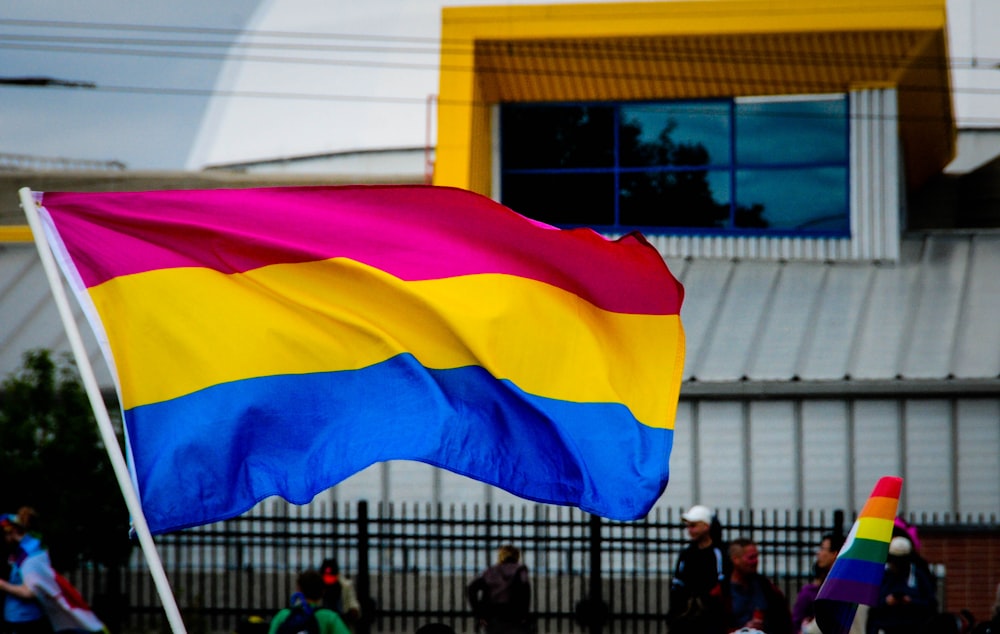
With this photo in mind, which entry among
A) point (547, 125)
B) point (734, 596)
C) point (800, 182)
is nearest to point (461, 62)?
point (547, 125)

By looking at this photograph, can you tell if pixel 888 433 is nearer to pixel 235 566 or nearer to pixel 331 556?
pixel 331 556

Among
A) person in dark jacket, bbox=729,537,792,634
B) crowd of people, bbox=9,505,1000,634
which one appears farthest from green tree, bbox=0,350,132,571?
person in dark jacket, bbox=729,537,792,634

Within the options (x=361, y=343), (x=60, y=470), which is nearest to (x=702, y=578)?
(x=361, y=343)

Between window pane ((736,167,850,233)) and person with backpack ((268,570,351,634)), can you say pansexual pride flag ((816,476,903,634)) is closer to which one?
person with backpack ((268,570,351,634))

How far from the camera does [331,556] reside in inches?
671

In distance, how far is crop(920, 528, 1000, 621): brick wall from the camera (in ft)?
54.4

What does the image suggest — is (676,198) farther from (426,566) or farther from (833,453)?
(426,566)

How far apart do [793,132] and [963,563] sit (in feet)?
23.9

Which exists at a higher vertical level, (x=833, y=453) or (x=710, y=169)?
(x=710, y=169)

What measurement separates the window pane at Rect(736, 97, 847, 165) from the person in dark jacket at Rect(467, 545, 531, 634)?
31.7 ft

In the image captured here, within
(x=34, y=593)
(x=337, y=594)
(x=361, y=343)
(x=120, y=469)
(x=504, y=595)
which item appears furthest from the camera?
(x=337, y=594)

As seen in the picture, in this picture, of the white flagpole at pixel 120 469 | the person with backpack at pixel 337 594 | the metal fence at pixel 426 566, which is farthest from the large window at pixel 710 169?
the white flagpole at pixel 120 469

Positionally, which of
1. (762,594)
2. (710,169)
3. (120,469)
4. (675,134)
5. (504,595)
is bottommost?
(504,595)

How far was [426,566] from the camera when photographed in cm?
1631
